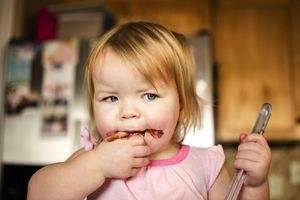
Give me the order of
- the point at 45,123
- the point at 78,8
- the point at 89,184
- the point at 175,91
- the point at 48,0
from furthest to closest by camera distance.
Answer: the point at 48,0, the point at 78,8, the point at 45,123, the point at 175,91, the point at 89,184

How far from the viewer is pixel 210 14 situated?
205 centimetres

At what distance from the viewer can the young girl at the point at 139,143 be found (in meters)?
0.56

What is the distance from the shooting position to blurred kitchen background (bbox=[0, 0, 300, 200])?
175 cm

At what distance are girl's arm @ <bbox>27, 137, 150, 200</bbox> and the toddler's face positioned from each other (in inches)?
1.2

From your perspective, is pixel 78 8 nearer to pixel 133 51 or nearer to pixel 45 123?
pixel 45 123

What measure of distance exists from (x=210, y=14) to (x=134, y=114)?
64.6 inches

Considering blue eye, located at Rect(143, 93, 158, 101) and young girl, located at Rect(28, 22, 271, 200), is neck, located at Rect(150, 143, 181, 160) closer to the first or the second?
young girl, located at Rect(28, 22, 271, 200)

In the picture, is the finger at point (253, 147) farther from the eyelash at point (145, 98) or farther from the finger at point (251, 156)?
the eyelash at point (145, 98)

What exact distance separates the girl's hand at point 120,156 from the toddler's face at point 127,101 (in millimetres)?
25

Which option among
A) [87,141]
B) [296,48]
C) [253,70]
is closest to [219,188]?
[87,141]

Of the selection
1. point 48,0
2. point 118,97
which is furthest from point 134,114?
point 48,0

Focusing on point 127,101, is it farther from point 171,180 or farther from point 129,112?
point 171,180

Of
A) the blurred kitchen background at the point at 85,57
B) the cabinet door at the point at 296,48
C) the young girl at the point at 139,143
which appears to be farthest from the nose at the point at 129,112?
the cabinet door at the point at 296,48

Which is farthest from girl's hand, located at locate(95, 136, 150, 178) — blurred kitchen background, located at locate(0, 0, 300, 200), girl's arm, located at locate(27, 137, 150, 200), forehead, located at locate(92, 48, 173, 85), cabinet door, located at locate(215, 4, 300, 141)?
cabinet door, located at locate(215, 4, 300, 141)
